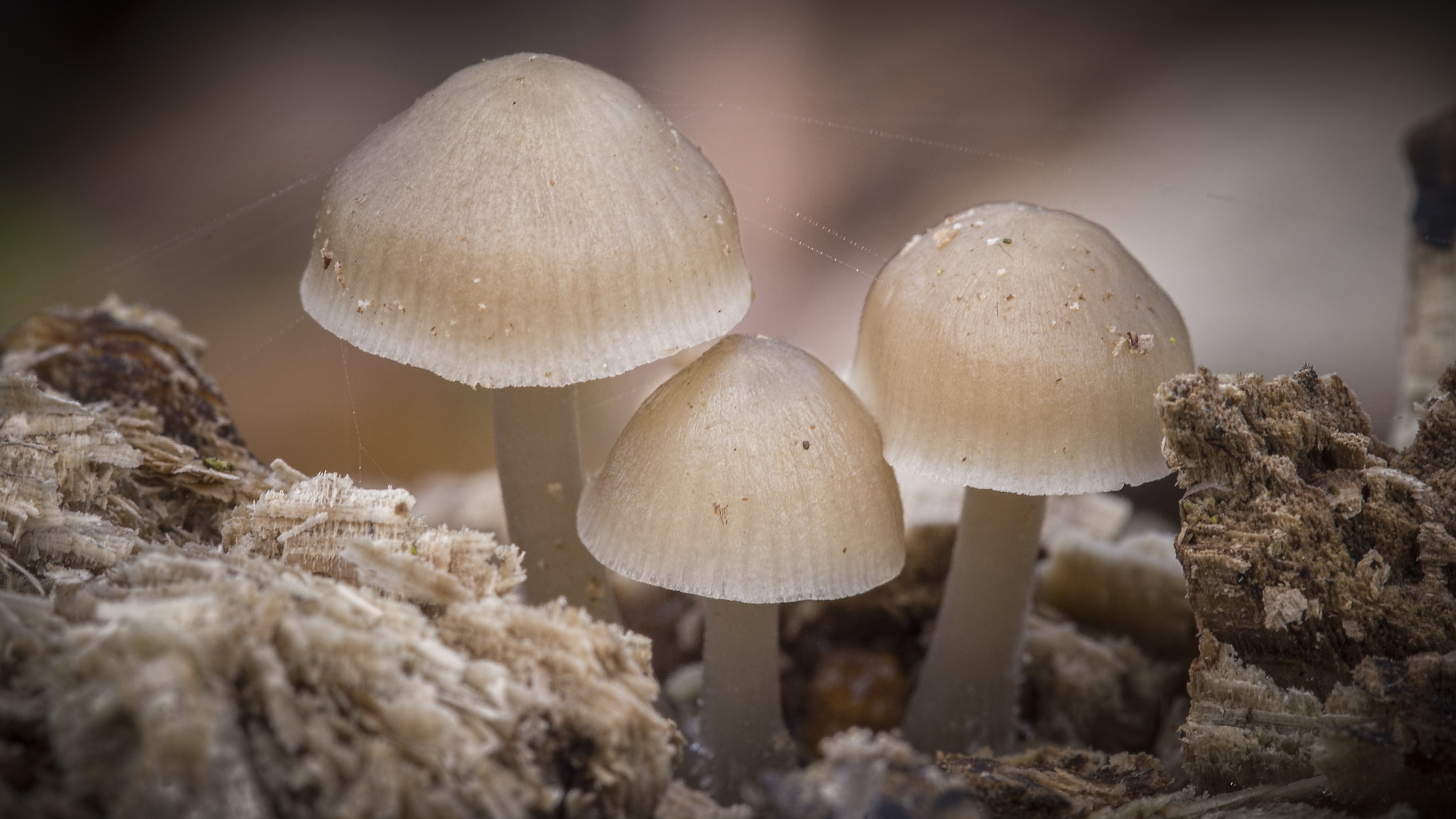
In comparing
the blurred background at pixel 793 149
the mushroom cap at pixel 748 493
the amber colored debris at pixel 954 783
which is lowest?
the amber colored debris at pixel 954 783

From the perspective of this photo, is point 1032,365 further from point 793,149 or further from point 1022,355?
point 793,149

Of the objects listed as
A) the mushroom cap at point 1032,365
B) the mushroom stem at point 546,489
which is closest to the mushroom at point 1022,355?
the mushroom cap at point 1032,365

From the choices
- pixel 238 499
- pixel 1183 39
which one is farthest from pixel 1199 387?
pixel 1183 39

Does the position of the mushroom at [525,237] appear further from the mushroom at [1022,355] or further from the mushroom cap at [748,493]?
the mushroom at [1022,355]

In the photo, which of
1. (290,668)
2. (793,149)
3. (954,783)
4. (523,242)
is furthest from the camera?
(793,149)

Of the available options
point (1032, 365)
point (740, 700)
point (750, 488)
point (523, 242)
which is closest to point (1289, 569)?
point (1032, 365)

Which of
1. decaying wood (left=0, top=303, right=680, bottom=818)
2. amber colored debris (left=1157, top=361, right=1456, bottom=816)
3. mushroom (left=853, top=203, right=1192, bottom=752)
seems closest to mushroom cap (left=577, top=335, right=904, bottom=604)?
mushroom (left=853, top=203, right=1192, bottom=752)
